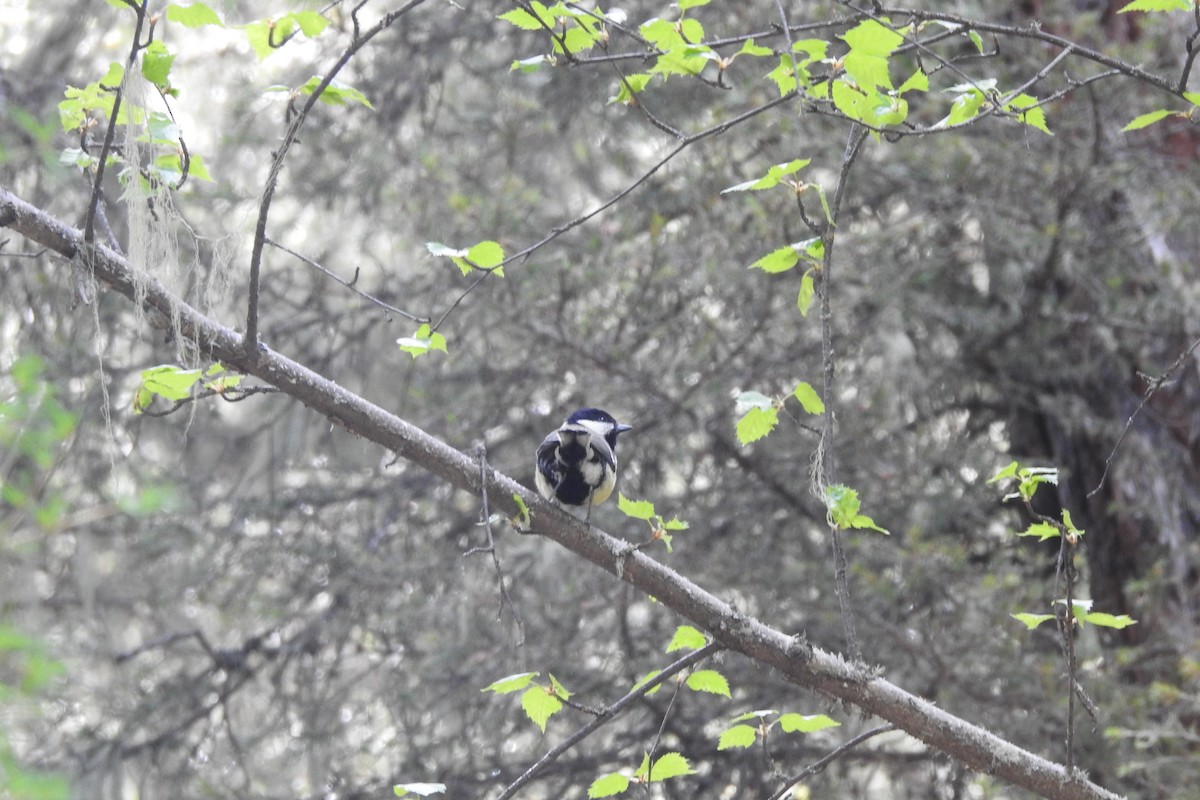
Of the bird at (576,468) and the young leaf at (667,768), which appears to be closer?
the young leaf at (667,768)

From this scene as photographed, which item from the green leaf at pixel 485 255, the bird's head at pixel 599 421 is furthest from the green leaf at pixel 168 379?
the bird's head at pixel 599 421

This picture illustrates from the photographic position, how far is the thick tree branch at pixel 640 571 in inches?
98.2

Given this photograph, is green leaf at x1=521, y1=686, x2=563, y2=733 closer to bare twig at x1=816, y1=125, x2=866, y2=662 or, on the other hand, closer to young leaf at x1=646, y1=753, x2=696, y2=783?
young leaf at x1=646, y1=753, x2=696, y2=783

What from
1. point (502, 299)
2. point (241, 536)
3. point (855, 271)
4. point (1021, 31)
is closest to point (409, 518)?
point (241, 536)

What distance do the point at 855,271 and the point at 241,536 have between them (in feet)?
10.1

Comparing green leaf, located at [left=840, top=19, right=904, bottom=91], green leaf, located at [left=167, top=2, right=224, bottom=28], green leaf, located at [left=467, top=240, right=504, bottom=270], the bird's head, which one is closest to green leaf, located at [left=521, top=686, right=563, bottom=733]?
green leaf, located at [left=467, top=240, right=504, bottom=270]

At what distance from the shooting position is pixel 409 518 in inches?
227

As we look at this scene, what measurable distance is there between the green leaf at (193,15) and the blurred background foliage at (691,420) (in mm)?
2431

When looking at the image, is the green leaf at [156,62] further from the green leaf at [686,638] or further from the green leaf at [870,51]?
the green leaf at [686,638]

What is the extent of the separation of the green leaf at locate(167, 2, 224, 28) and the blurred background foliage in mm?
2431

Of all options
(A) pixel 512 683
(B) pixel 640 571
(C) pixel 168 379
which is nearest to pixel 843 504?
(B) pixel 640 571

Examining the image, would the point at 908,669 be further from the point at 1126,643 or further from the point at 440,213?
the point at 440,213

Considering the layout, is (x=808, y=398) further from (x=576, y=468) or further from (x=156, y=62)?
(x=576, y=468)

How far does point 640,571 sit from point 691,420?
257cm
